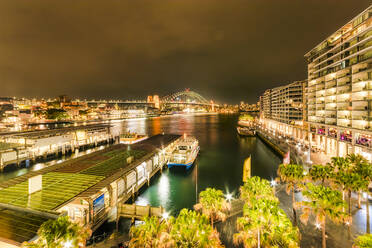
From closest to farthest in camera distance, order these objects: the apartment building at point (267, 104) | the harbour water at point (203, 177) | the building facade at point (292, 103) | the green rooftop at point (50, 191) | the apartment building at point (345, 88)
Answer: the green rooftop at point (50, 191) < the harbour water at point (203, 177) < the apartment building at point (345, 88) < the building facade at point (292, 103) < the apartment building at point (267, 104)

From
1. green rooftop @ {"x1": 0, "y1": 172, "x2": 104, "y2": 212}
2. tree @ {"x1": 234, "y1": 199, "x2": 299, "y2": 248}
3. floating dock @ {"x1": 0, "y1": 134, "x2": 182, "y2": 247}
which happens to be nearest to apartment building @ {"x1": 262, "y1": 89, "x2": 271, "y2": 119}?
floating dock @ {"x1": 0, "y1": 134, "x2": 182, "y2": 247}

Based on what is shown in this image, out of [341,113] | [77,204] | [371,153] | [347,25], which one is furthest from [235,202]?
[347,25]

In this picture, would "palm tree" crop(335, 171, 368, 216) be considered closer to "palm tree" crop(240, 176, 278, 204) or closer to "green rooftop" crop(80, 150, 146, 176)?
"palm tree" crop(240, 176, 278, 204)

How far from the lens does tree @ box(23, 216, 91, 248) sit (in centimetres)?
735

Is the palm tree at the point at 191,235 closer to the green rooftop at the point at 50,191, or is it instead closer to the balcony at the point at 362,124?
the green rooftop at the point at 50,191

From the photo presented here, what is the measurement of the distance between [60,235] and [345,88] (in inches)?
1716

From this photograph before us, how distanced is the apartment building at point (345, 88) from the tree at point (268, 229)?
2854 centimetres

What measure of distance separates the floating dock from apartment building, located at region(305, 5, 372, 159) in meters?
33.6

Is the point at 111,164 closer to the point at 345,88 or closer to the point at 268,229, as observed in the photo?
the point at 268,229

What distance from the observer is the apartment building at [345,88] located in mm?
27703

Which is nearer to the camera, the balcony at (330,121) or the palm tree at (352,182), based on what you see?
the palm tree at (352,182)

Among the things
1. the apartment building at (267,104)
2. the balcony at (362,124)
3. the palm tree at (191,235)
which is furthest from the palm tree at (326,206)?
the apartment building at (267,104)

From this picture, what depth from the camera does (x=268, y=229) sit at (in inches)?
334

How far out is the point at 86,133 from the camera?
176 feet
